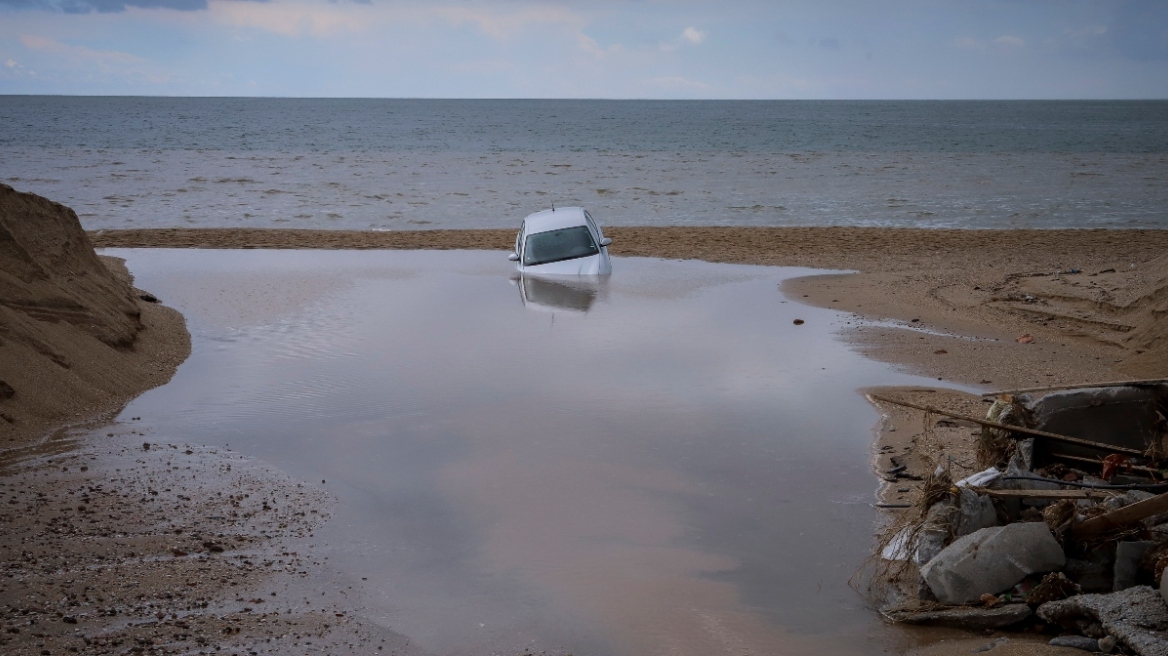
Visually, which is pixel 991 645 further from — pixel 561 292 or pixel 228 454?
pixel 561 292

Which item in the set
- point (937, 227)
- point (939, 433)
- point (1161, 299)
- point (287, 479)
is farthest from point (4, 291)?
point (937, 227)

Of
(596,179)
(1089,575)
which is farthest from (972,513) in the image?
(596,179)

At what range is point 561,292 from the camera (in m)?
18.2

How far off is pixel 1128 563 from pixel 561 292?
12878 mm

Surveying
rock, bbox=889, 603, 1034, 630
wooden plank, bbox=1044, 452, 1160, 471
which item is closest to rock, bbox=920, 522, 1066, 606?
rock, bbox=889, 603, 1034, 630

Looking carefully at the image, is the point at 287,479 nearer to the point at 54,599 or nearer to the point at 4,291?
the point at 54,599

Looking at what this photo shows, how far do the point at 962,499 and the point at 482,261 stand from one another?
54.1 feet

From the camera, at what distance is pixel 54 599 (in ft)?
20.4

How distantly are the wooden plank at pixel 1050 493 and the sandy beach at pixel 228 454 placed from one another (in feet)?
2.55

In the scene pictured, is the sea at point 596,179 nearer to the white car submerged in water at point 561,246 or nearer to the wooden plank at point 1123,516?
the white car submerged in water at point 561,246

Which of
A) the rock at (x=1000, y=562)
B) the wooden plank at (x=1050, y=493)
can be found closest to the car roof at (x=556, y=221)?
the wooden plank at (x=1050, y=493)

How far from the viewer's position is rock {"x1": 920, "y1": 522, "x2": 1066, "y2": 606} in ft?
20.4

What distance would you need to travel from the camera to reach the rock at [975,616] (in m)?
6.07

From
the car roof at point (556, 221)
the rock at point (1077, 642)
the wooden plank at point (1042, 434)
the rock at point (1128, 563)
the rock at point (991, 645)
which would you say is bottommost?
the rock at point (991, 645)
